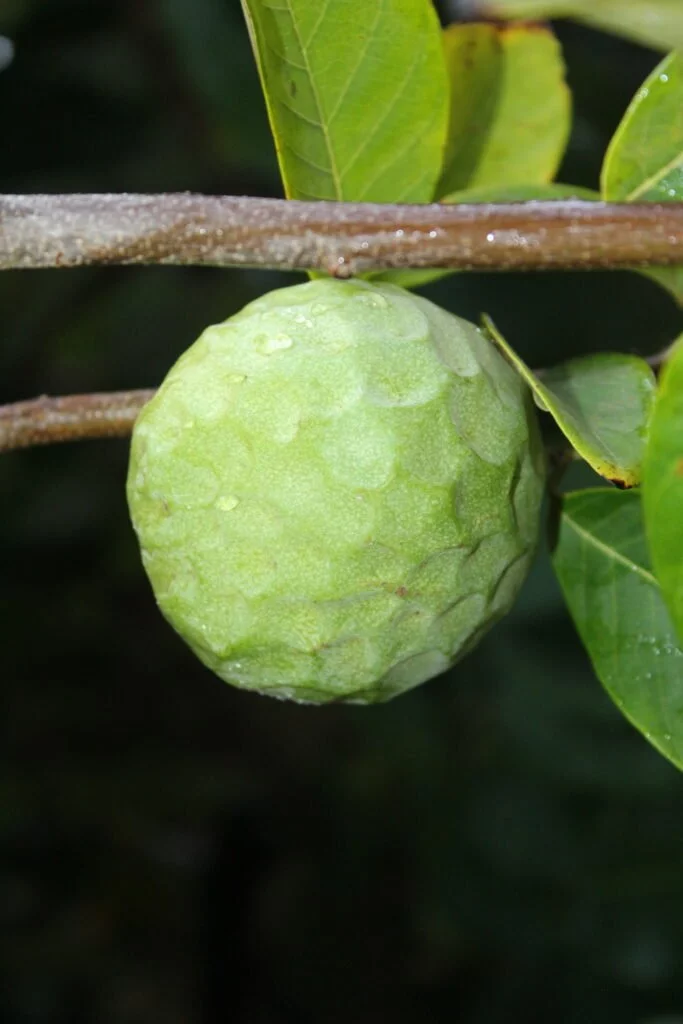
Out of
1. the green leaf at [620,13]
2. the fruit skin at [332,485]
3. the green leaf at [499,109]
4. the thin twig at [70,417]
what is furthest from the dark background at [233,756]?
the green leaf at [620,13]

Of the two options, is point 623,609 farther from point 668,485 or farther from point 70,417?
point 70,417

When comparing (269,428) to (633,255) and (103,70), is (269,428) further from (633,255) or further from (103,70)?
(103,70)

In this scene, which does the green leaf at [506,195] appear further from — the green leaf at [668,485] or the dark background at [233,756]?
the dark background at [233,756]

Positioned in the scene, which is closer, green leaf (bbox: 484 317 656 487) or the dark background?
green leaf (bbox: 484 317 656 487)

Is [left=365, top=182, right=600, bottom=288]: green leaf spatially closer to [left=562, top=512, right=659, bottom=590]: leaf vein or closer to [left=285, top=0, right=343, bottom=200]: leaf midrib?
[left=285, top=0, right=343, bottom=200]: leaf midrib

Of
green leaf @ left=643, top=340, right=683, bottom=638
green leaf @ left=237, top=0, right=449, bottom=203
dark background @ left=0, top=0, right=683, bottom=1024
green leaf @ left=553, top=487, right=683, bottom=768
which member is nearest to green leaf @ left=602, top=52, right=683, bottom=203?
green leaf @ left=237, top=0, right=449, bottom=203
